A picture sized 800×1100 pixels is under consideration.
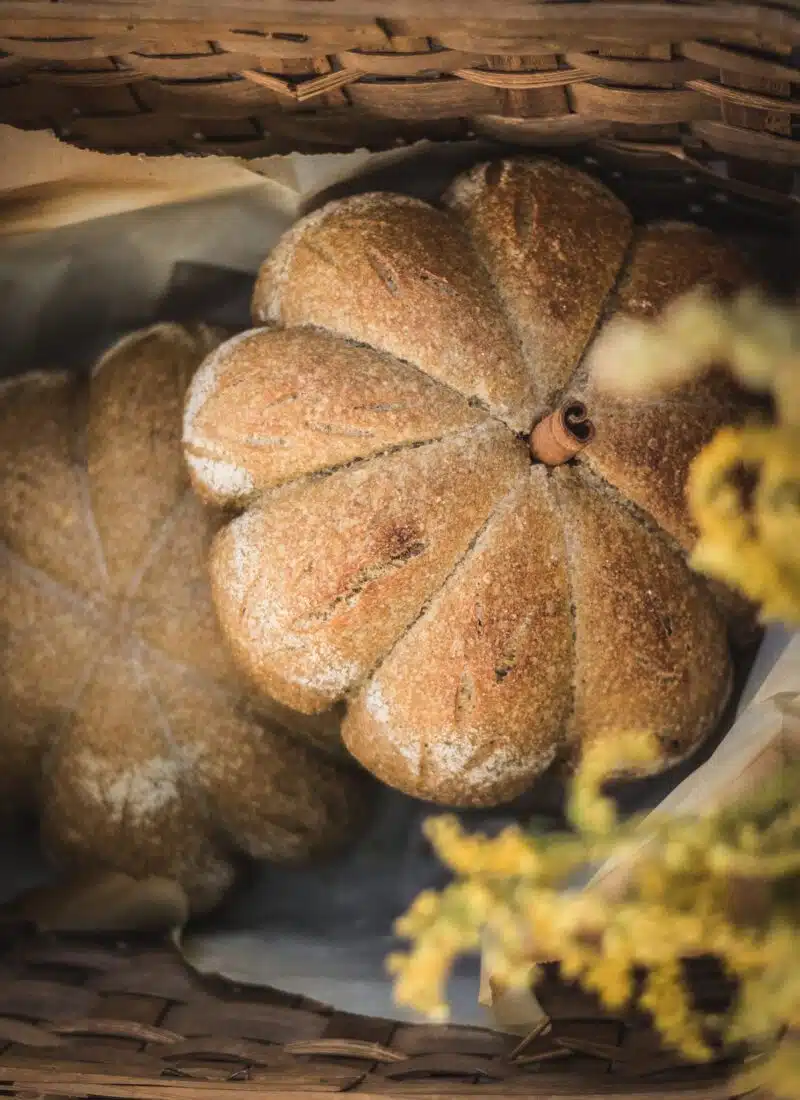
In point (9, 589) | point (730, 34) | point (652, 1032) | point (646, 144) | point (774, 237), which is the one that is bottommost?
point (652, 1032)

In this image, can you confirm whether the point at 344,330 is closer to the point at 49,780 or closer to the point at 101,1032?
the point at 49,780

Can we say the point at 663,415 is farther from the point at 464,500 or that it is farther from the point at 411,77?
the point at 411,77

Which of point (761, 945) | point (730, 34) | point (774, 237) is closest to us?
point (761, 945)

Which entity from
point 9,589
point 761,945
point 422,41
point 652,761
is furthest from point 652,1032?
point 422,41

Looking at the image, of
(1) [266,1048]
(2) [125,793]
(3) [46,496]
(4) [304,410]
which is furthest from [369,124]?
(1) [266,1048]

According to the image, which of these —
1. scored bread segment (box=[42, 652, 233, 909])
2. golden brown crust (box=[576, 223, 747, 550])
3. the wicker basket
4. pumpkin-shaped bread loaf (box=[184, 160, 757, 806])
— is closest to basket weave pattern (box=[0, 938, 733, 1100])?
the wicker basket
